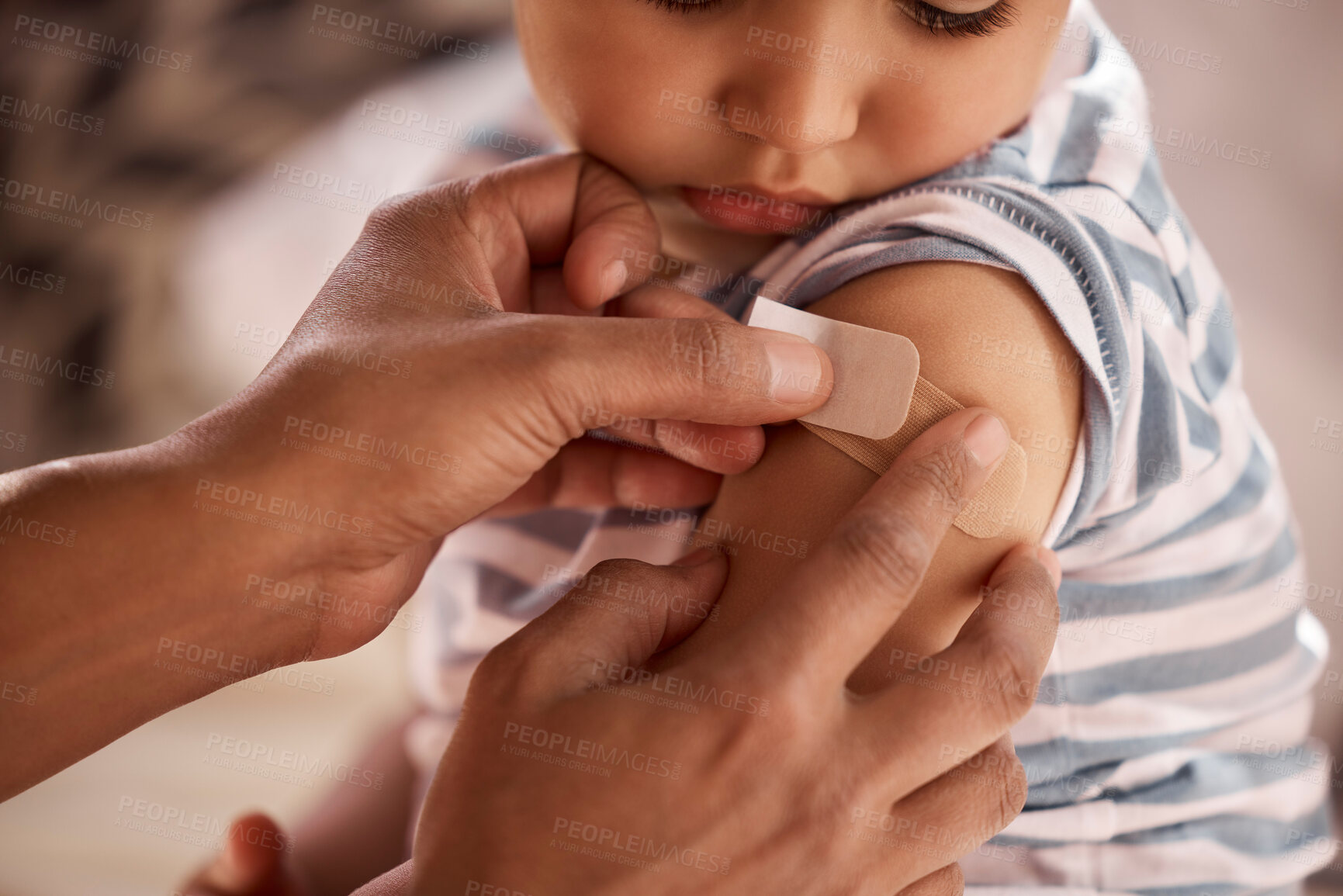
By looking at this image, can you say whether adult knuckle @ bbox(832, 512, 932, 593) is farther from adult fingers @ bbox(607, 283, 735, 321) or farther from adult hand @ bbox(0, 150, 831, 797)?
adult fingers @ bbox(607, 283, 735, 321)

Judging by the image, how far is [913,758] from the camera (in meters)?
0.67

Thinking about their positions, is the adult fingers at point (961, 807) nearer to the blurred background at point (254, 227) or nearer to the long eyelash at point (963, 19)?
the long eyelash at point (963, 19)

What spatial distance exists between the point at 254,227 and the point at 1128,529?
169 centimetres

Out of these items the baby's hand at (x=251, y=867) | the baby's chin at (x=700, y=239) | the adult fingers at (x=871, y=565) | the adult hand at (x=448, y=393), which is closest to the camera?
the adult fingers at (x=871, y=565)

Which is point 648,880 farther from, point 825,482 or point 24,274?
point 24,274

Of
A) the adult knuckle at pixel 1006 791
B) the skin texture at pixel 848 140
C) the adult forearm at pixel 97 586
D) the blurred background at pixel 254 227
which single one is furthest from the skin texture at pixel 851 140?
the blurred background at pixel 254 227

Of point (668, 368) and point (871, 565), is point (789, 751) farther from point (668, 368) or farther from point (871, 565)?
point (668, 368)

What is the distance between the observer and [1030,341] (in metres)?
0.76

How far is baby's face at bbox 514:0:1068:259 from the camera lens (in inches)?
29.1

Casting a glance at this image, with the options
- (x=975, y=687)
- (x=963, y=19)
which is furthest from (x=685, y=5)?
(x=975, y=687)

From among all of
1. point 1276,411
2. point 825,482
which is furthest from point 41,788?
point 1276,411

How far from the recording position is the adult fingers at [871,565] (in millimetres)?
656

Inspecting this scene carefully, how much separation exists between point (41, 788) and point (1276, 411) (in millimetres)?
2225

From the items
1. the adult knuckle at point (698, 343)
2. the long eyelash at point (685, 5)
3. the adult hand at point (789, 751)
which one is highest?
the long eyelash at point (685, 5)
